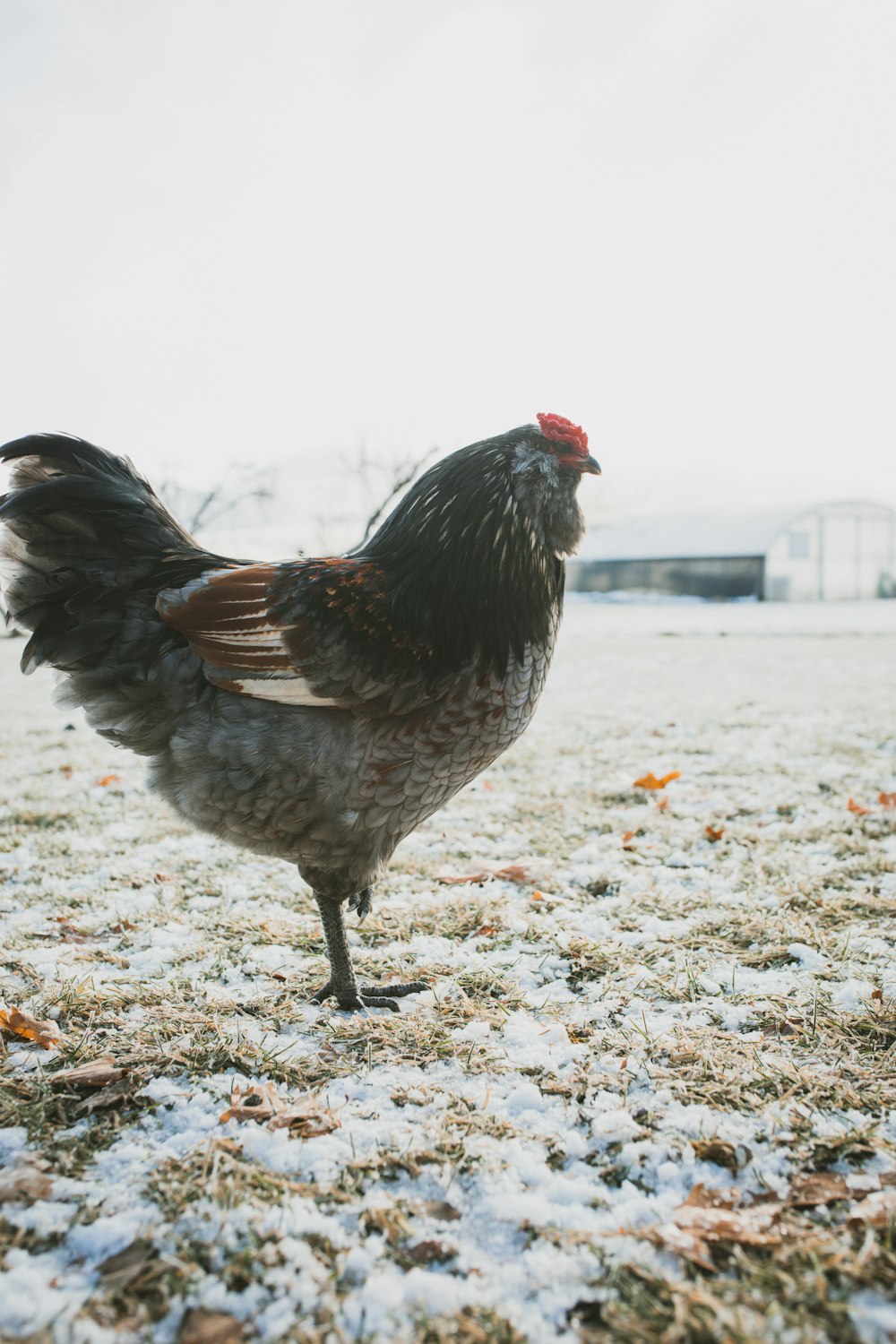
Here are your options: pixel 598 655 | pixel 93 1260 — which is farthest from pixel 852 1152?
pixel 598 655

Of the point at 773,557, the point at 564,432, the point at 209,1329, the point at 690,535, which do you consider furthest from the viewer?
the point at 690,535

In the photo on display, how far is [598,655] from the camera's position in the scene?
52.3 ft

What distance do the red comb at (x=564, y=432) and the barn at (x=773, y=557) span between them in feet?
99.5

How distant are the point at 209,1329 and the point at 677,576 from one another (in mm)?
36968

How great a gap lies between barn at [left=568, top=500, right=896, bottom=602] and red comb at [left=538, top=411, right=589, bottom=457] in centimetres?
3034

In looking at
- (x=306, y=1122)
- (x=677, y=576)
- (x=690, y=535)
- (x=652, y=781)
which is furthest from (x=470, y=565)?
(x=690, y=535)

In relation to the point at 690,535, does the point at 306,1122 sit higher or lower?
lower

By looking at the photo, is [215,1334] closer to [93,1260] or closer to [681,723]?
[93,1260]

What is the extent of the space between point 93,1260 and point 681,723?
24.1 ft

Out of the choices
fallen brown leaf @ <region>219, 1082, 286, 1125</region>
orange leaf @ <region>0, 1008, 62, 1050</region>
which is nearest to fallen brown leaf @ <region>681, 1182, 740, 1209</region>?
fallen brown leaf @ <region>219, 1082, 286, 1125</region>

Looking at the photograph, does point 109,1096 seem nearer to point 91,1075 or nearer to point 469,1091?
point 91,1075

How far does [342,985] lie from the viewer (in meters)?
2.83

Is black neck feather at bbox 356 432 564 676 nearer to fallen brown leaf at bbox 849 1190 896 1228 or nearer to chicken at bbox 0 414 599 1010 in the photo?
chicken at bbox 0 414 599 1010

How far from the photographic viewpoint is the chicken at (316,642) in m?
2.71
